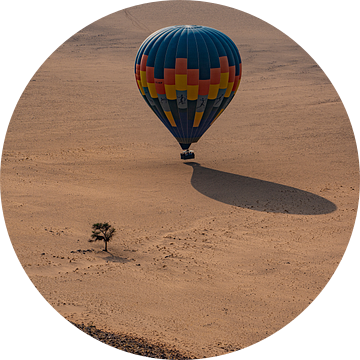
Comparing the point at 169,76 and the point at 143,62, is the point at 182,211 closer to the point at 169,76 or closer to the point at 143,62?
the point at 169,76

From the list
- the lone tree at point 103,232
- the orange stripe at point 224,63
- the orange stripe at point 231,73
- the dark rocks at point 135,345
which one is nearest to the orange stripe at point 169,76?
the orange stripe at point 224,63

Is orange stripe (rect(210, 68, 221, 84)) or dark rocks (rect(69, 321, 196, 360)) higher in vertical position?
orange stripe (rect(210, 68, 221, 84))

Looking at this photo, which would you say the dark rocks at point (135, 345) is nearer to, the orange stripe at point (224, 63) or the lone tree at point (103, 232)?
the lone tree at point (103, 232)

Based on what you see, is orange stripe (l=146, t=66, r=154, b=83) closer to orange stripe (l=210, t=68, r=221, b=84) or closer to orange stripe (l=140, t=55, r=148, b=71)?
orange stripe (l=140, t=55, r=148, b=71)

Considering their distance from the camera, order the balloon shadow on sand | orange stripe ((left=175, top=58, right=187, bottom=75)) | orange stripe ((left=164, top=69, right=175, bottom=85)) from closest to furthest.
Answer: the balloon shadow on sand < orange stripe ((left=175, top=58, right=187, bottom=75)) < orange stripe ((left=164, top=69, right=175, bottom=85))

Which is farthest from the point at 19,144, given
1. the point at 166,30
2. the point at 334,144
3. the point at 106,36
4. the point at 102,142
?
the point at 106,36

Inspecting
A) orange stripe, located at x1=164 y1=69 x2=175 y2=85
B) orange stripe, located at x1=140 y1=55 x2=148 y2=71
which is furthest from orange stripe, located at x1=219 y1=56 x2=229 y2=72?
orange stripe, located at x1=140 y1=55 x2=148 y2=71

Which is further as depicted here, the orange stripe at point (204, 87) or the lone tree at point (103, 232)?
the orange stripe at point (204, 87)
